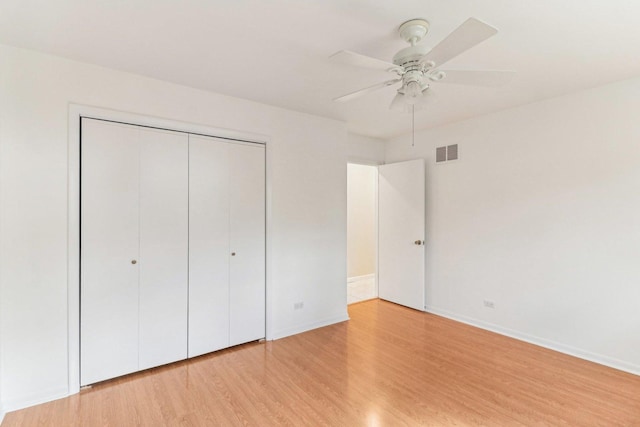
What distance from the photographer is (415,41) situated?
1.97 metres

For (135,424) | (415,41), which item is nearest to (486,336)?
(415,41)

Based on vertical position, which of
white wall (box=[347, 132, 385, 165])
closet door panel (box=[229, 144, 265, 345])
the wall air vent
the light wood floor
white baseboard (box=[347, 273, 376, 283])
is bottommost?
the light wood floor

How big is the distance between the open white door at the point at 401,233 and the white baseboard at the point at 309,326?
1.04m

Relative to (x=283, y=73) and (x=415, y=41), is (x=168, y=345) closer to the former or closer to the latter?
(x=283, y=73)

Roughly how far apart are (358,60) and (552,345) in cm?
335

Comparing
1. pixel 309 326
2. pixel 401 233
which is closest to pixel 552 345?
pixel 401 233

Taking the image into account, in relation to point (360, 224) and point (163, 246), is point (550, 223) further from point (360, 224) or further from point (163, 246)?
point (163, 246)

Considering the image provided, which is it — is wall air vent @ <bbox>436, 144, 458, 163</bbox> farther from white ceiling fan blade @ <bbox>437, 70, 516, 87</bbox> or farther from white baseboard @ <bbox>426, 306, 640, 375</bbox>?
white ceiling fan blade @ <bbox>437, 70, 516, 87</bbox>

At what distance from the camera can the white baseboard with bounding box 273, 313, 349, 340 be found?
346 centimetres

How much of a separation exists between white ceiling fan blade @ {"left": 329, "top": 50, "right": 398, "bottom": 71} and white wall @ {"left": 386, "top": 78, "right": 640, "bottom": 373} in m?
2.36

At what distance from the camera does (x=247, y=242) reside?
3.26 metres

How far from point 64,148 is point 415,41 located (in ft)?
8.66

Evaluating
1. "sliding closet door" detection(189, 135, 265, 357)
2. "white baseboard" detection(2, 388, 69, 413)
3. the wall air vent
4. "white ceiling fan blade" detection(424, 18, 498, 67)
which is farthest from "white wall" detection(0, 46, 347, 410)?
the wall air vent

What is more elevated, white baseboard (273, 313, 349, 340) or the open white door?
the open white door
